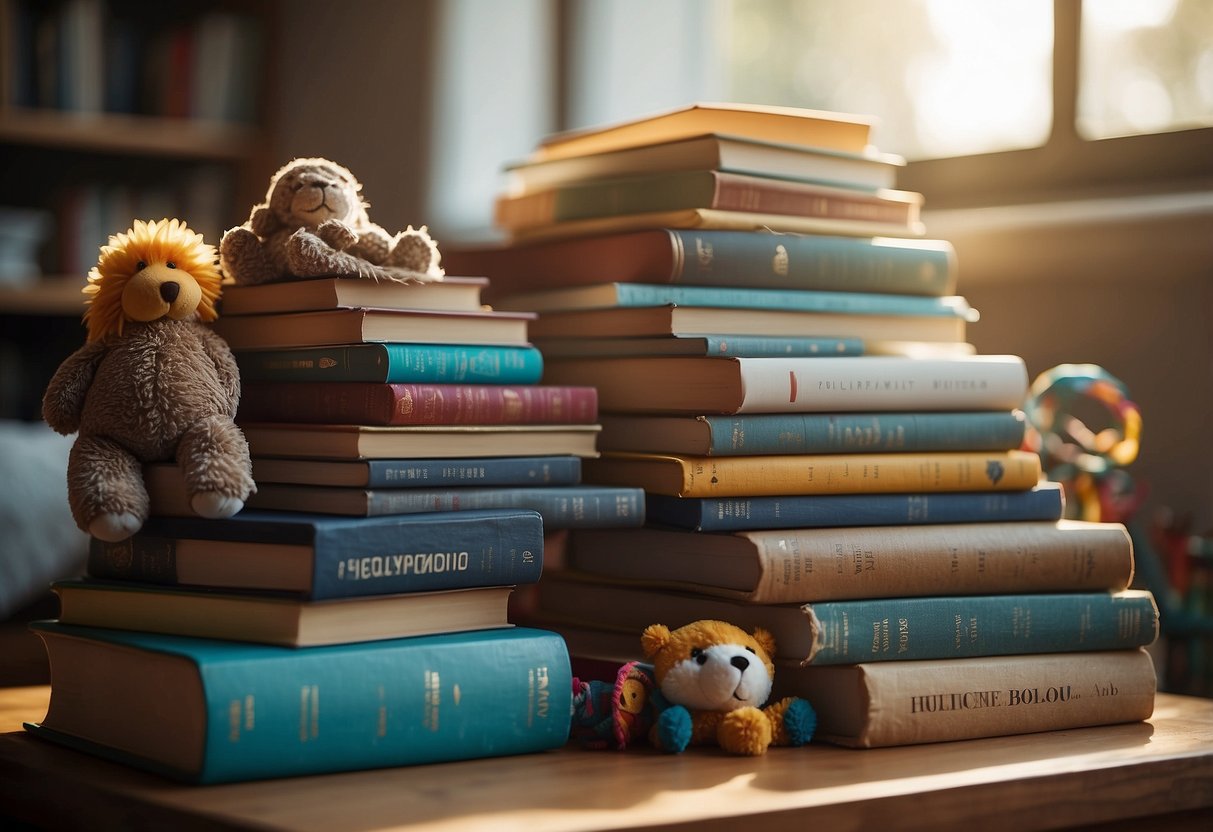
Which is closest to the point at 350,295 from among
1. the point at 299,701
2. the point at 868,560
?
the point at 299,701

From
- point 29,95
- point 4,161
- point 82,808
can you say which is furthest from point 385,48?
point 82,808

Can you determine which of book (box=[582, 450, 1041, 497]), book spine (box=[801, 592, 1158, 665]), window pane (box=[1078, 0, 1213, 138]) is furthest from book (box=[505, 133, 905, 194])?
window pane (box=[1078, 0, 1213, 138])

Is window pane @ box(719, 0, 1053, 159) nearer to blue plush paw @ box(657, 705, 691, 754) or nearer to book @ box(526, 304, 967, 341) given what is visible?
book @ box(526, 304, 967, 341)

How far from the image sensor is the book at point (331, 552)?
2.45 ft

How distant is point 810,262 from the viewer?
1001mm

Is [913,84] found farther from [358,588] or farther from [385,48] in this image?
[358,588]

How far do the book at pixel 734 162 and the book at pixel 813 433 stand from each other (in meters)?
0.19

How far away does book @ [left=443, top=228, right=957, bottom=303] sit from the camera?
96 centimetres

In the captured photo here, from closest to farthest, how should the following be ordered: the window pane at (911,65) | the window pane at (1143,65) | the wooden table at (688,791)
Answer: the wooden table at (688,791), the window pane at (1143,65), the window pane at (911,65)

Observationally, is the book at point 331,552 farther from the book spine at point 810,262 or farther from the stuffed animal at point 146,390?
the book spine at point 810,262

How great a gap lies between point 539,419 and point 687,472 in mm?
102

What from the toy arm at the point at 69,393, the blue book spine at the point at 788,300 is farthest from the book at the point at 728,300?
the toy arm at the point at 69,393

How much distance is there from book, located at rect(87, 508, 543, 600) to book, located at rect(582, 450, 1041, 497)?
0.11 metres

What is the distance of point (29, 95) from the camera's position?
9.30ft
